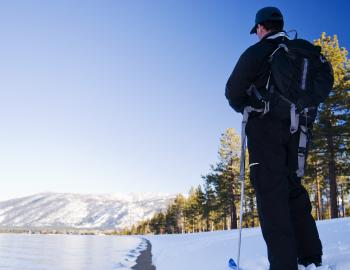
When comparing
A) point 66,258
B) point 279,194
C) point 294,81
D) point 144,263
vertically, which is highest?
point 294,81

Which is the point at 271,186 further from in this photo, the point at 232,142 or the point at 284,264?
the point at 232,142

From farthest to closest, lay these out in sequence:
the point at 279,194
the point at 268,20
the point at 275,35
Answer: the point at 268,20
the point at 275,35
the point at 279,194

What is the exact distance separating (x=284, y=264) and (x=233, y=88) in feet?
5.76

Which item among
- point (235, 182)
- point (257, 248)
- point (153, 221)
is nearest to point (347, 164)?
point (235, 182)

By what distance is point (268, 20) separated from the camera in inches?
151

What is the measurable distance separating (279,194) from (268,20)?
1.89m

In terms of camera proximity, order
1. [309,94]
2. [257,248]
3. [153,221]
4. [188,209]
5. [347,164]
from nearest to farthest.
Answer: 1. [309,94]
2. [257,248]
3. [347,164]
4. [188,209]
5. [153,221]

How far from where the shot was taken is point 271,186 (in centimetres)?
334

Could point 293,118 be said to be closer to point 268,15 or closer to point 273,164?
point 273,164

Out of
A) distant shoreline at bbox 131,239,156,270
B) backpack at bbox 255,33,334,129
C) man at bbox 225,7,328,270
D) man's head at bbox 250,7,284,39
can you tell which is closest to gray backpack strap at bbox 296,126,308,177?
man at bbox 225,7,328,270

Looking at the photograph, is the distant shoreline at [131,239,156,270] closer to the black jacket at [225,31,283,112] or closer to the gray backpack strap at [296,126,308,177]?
the gray backpack strap at [296,126,308,177]

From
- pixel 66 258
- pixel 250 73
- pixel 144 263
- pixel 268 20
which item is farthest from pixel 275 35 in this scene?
pixel 66 258

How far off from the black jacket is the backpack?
6cm

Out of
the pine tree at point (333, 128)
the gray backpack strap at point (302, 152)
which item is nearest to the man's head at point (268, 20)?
the gray backpack strap at point (302, 152)
